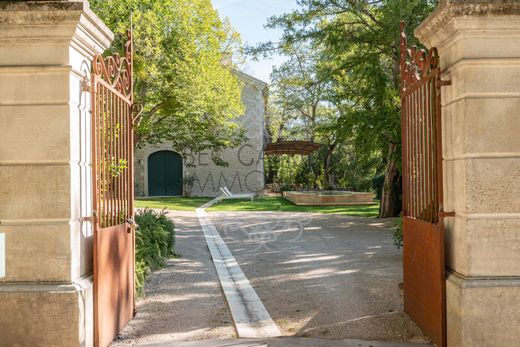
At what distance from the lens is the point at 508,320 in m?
3.95

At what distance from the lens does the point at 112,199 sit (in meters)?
4.88

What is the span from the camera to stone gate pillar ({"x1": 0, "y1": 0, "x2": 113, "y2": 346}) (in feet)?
13.0

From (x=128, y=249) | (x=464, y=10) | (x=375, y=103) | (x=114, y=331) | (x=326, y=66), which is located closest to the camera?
(x=464, y=10)

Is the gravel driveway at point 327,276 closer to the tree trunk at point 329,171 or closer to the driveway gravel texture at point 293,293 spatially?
the driveway gravel texture at point 293,293

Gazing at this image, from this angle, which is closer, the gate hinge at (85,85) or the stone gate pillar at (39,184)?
the stone gate pillar at (39,184)

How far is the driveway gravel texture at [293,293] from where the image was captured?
485 centimetres

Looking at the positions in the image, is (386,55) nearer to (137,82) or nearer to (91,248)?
(137,82)

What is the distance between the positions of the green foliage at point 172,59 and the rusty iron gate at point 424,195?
Result: 10.0 meters

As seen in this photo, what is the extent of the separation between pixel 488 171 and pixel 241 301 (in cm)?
346

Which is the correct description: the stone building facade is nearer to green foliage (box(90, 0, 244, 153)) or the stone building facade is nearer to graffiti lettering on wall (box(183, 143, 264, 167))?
graffiti lettering on wall (box(183, 143, 264, 167))

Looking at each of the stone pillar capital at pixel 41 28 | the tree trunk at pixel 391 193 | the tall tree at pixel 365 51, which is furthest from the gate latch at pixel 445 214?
the tree trunk at pixel 391 193

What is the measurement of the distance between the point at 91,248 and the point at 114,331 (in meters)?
0.92

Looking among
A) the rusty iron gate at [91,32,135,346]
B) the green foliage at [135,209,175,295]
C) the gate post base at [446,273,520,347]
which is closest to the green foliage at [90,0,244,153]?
the green foliage at [135,209,175,295]

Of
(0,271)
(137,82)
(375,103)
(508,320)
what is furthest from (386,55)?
(0,271)
